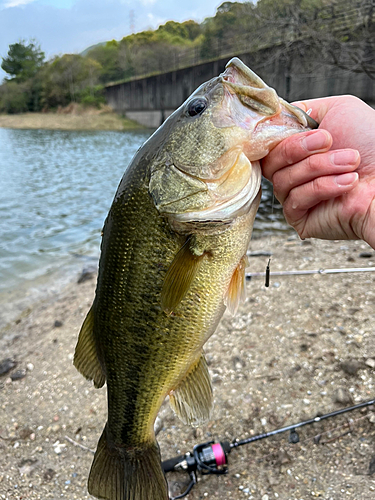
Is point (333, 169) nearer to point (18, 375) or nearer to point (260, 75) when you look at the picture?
point (18, 375)

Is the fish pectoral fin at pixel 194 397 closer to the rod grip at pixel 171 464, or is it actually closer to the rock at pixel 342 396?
the rod grip at pixel 171 464

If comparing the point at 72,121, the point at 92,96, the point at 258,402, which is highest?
the point at 92,96

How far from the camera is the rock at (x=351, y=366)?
3385 millimetres

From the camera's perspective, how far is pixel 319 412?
121 inches

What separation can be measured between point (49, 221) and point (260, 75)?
13.9 meters

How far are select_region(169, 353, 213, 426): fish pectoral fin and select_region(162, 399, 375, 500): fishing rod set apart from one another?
887 mm

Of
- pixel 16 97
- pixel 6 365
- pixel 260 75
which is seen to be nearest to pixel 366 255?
pixel 6 365

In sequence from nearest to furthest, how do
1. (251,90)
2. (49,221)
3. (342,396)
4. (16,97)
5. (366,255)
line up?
(251,90), (342,396), (366,255), (49,221), (16,97)

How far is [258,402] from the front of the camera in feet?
10.9

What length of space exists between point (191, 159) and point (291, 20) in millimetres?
13156

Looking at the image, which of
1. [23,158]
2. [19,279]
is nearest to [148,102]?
[23,158]

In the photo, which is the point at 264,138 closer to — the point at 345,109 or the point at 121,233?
the point at 345,109

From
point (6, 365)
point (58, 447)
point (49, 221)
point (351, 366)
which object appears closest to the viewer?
point (58, 447)

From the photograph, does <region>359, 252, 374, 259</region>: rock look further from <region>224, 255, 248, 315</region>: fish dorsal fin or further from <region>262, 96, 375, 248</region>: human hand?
<region>224, 255, 248, 315</region>: fish dorsal fin
